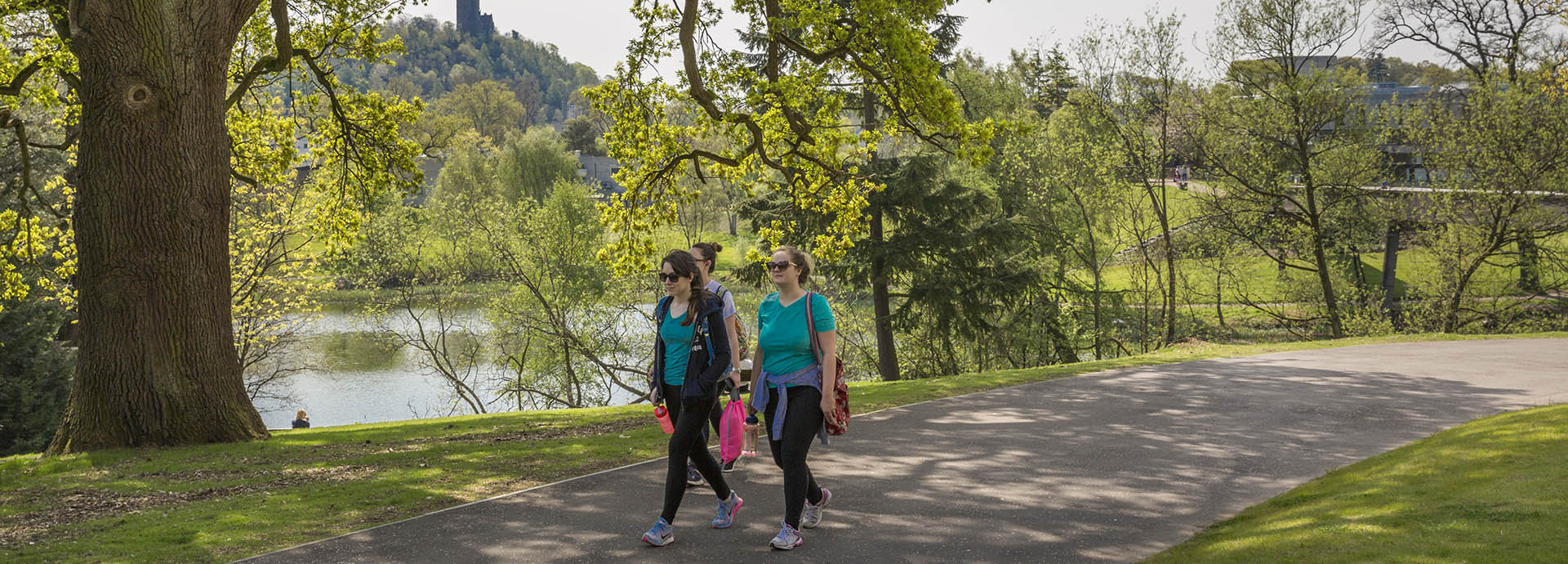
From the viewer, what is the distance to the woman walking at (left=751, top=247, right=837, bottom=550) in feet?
21.4

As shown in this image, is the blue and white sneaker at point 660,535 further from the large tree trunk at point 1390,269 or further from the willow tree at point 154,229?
the large tree trunk at point 1390,269

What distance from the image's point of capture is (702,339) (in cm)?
684

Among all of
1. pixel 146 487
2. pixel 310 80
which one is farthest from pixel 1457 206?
pixel 146 487

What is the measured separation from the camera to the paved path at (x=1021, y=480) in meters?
6.89

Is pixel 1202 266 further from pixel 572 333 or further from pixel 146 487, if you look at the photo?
pixel 146 487

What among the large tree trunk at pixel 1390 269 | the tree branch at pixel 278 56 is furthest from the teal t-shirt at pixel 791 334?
the large tree trunk at pixel 1390 269

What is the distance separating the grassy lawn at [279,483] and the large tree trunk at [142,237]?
547mm

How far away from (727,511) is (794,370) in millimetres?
1412

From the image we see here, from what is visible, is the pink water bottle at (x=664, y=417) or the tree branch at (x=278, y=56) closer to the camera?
the pink water bottle at (x=664, y=417)

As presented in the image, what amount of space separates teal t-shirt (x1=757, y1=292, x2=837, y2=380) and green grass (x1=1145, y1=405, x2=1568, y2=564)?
2562mm

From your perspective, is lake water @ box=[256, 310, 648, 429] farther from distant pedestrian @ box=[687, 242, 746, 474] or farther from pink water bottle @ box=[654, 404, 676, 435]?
pink water bottle @ box=[654, 404, 676, 435]

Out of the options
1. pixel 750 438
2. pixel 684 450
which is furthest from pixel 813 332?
pixel 684 450

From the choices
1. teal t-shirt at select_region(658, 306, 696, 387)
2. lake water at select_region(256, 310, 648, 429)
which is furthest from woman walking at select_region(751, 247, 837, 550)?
lake water at select_region(256, 310, 648, 429)

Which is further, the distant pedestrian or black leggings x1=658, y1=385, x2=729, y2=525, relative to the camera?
the distant pedestrian
